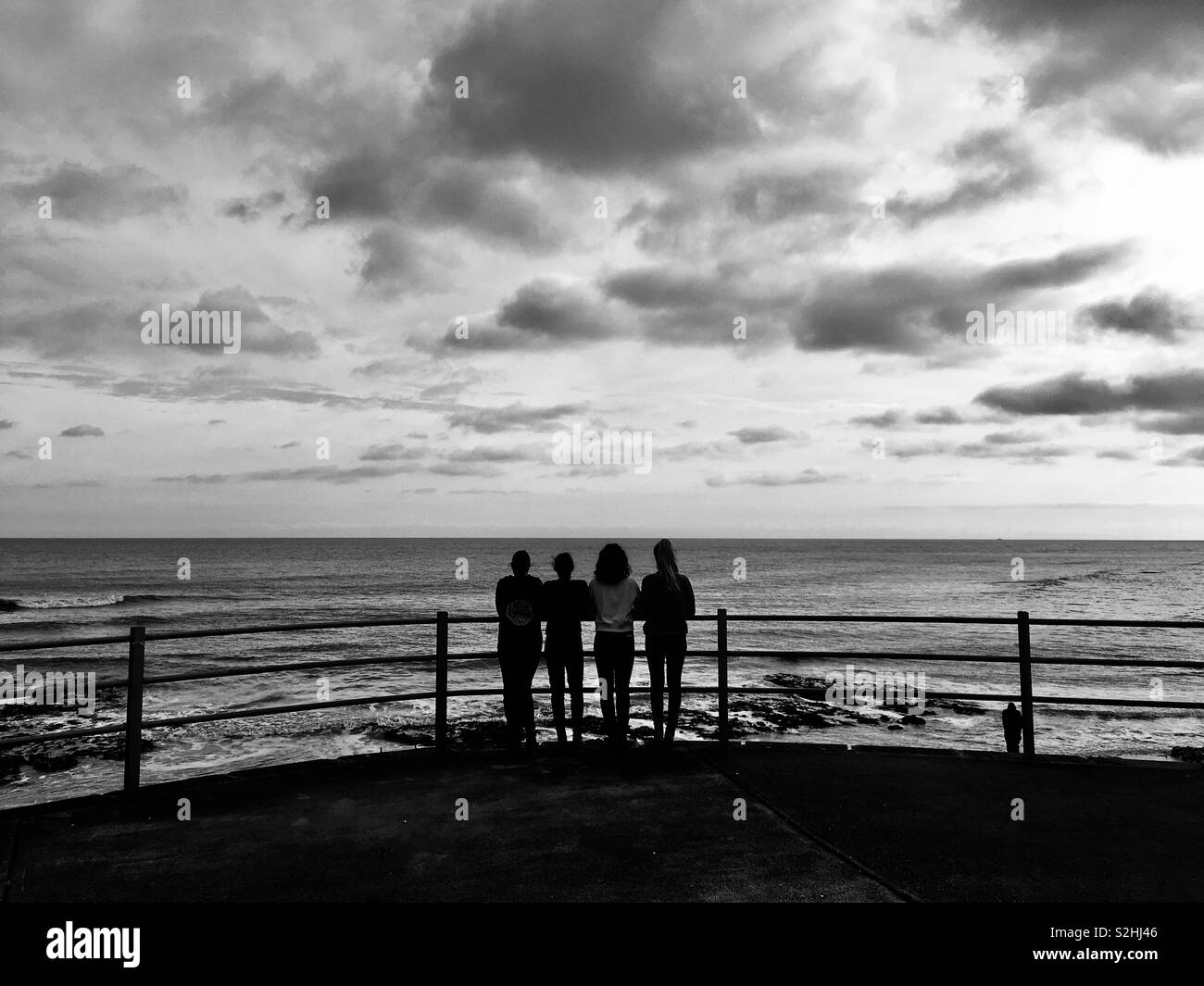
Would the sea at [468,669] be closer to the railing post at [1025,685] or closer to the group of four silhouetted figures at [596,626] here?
the railing post at [1025,685]

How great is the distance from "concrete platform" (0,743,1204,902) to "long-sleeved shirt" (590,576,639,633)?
44.3 inches

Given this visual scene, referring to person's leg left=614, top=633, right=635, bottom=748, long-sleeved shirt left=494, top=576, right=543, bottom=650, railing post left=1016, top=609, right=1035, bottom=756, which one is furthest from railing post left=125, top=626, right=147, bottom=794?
railing post left=1016, top=609, right=1035, bottom=756

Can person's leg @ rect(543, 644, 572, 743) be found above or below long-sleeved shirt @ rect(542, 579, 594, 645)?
below

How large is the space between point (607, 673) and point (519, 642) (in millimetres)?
855

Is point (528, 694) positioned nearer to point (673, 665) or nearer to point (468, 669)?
point (673, 665)

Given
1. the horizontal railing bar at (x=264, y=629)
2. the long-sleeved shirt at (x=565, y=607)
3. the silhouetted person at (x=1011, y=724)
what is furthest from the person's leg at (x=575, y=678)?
the silhouetted person at (x=1011, y=724)

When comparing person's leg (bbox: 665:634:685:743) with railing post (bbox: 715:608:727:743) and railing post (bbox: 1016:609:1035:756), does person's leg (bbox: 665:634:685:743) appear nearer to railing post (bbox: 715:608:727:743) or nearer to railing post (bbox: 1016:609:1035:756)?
railing post (bbox: 715:608:727:743)

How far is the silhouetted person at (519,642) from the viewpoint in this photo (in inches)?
275

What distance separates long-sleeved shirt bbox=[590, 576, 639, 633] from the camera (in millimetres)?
7086

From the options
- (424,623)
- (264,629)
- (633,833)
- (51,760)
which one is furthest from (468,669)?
(633,833)

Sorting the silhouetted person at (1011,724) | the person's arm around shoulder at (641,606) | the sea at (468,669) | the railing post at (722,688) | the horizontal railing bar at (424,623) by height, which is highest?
the person's arm around shoulder at (641,606)

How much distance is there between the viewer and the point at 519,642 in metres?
7.03
